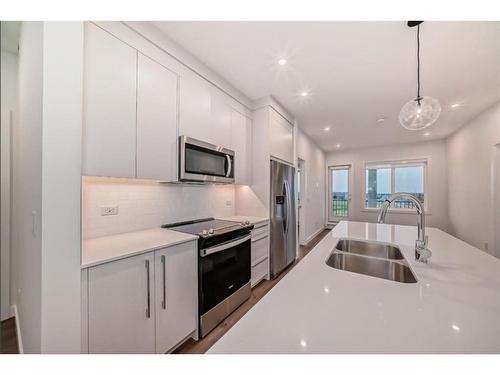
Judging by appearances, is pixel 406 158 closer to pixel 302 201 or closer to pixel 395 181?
pixel 395 181

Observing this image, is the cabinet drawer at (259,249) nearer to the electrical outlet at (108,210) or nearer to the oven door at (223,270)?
the oven door at (223,270)

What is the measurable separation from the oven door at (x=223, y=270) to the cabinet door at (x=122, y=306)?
0.41 m

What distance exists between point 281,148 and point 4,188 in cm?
301

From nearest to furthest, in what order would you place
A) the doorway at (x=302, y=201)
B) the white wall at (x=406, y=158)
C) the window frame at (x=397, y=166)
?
the doorway at (x=302, y=201) → the white wall at (x=406, y=158) → the window frame at (x=397, y=166)

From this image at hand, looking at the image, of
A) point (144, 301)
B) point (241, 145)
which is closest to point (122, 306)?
point (144, 301)

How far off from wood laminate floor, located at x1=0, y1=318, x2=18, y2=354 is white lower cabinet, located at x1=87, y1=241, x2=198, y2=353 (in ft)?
3.60

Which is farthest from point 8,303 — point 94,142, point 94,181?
point 94,142

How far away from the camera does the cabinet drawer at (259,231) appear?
7.61 feet

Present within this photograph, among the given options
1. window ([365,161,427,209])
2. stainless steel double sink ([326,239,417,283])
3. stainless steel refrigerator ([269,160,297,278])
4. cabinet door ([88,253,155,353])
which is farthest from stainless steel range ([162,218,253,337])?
window ([365,161,427,209])

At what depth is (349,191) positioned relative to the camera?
6.02 meters

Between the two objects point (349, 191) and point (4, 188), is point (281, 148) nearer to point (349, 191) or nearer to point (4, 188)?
point (4, 188)

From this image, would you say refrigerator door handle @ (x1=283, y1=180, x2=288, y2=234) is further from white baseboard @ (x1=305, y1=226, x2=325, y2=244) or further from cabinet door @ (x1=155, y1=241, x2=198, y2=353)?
white baseboard @ (x1=305, y1=226, x2=325, y2=244)

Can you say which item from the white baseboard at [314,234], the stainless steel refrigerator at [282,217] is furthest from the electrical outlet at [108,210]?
the white baseboard at [314,234]

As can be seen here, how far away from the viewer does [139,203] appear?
175cm
